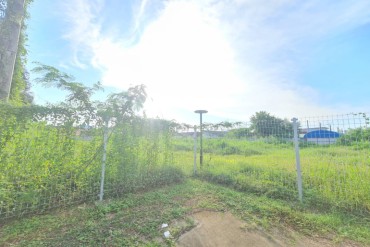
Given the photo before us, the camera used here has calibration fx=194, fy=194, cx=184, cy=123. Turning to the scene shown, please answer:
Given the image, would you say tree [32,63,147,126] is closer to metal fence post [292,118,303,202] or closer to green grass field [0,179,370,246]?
green grass field [0,179,370,246]

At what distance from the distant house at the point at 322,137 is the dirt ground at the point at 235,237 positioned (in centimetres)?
196

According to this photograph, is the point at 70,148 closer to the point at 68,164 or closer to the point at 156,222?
the point at 68,164

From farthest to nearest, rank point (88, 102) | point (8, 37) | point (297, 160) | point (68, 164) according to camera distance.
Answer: point (297, 160) < point (8, 37) < point (88, 102) < point (68, 164)

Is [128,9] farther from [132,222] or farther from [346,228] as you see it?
[346,228]

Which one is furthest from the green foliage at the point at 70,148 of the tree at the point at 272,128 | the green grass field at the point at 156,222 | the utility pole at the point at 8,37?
the tree at the point at 272,128

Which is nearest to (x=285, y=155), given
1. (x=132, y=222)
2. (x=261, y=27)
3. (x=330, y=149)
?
(x=330, y=149)

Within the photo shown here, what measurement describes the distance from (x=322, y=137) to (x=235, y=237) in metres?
2.86

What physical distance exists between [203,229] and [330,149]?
301 cm

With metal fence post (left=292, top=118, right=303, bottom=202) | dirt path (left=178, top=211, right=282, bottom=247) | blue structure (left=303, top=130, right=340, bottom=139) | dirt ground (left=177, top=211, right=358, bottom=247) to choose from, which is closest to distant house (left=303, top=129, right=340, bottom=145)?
blue structure (left=303, top=130, right=340, bottom=139)

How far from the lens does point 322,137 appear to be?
4.02 metres

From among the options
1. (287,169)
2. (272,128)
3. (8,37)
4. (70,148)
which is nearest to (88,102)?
(70,148)

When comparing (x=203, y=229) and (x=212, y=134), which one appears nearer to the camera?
(x=203, y=229)

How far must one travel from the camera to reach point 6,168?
260 centimetres

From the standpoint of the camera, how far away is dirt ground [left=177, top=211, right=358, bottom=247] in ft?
8.30
